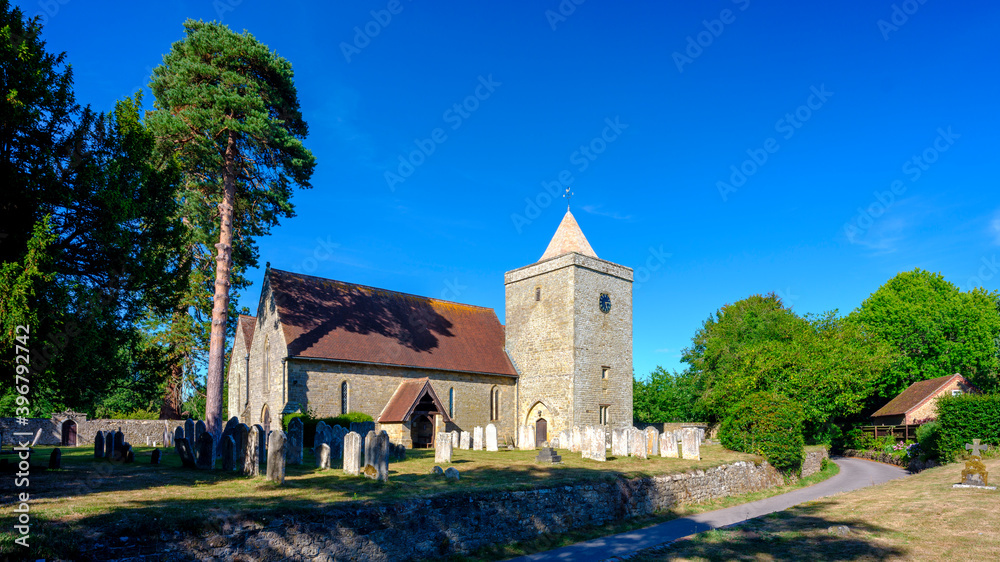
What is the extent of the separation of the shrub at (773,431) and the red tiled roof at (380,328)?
520 inches

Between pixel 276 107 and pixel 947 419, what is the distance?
115 feet

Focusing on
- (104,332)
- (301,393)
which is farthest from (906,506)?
(301,393)

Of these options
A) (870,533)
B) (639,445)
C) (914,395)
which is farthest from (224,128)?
(914,395)

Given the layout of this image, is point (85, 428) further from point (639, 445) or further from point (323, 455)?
point (639, 445)

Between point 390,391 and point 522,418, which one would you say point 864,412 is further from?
point 390,391

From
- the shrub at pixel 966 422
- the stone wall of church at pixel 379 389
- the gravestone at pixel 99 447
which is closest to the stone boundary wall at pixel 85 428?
the stone wall of church at pixel 379 389

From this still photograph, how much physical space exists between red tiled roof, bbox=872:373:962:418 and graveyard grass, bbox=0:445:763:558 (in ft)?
92.0

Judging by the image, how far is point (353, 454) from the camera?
1461cm

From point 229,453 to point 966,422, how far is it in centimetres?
3181

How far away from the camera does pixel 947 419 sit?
27828 millimetres

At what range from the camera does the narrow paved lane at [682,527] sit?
1273 cm

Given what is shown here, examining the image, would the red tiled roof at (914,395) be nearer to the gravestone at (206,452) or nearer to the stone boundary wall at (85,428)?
the gravestone at (206,452)

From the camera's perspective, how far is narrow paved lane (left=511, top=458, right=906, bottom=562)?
12727 millimetres

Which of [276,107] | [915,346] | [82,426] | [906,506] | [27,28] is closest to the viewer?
[27,28]
